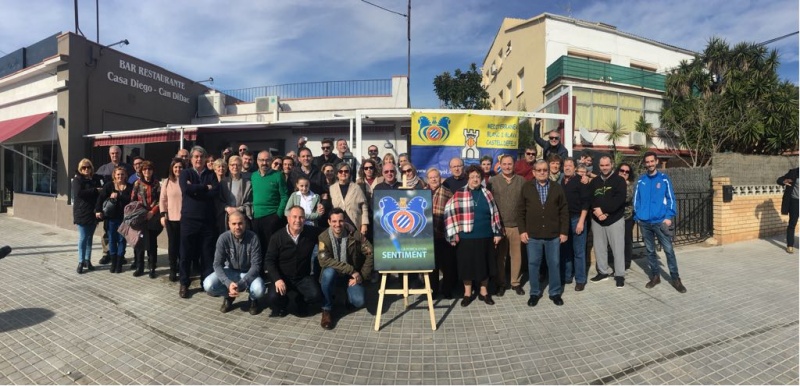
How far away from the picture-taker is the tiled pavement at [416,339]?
3.00m

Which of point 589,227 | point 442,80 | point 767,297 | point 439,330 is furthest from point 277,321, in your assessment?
→ point 442,80

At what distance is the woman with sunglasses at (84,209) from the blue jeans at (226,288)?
307 centimetres

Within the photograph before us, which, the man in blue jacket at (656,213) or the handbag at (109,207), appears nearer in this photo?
the man in blue jacket at (656,213)

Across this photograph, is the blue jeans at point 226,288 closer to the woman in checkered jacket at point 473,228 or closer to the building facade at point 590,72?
the woman in checkered jacket at point 473,228

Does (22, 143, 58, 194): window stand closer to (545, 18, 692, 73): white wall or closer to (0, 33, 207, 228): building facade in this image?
(0, 33, 207, 228): building facade

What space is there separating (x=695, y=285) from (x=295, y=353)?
5.40 m

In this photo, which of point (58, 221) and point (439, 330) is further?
point (58, 221)

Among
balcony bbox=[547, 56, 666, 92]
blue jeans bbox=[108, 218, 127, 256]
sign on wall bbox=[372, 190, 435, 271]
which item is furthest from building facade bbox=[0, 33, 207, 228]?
balcony bbox=[547, 56, 666, 92]

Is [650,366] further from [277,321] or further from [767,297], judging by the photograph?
[277,321]

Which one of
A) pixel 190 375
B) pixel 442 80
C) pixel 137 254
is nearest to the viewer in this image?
pixel 190 375

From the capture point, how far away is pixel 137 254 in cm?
577

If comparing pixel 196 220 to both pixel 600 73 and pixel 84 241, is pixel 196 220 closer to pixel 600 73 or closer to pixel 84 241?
pixel 84 241

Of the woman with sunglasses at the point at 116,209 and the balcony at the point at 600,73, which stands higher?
the balcony at the point at 600,73

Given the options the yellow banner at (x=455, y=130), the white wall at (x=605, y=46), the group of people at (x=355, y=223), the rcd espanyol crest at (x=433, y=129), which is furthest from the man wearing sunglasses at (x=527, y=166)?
the white wall at (x=605, y=46)
